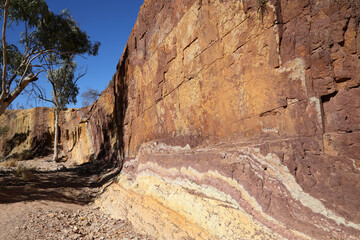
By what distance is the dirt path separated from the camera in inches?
198

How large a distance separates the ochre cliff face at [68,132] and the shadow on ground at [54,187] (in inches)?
77.7

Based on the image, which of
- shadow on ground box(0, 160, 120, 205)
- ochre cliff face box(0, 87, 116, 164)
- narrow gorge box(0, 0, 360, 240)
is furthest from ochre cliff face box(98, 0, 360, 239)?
ochre cliff face box(0, 87, 116, 164)

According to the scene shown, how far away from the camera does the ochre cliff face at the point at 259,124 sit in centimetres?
221

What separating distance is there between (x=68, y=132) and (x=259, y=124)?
17924 mm

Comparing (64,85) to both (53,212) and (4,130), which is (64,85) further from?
(53,212)

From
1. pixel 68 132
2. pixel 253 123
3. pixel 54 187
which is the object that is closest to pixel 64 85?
pixel 68 132

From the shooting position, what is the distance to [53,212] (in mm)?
6297

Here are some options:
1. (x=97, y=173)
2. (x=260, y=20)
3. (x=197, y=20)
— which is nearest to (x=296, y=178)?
(x=260, y=20)

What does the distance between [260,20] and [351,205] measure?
2079 millimetres

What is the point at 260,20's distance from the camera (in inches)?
118

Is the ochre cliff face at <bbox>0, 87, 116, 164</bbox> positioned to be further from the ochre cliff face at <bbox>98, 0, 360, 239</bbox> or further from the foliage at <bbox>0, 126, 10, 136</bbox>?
the ochre cliff face at <bbox>98, 0, 360, 239</bbox>

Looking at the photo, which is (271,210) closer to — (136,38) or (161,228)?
(161,228)

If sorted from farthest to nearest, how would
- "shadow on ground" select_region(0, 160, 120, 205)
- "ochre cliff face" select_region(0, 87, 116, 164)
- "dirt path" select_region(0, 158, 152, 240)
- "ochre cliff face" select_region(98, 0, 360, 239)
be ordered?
"ochre cliff face" select_region(0, 87, 116, 164)
"shadow on ground" select_region(0, 160, 120, 205)
"dirt path" select_region(0, 158, 152, 240)
"ochre cliff face" select_region(98, 0, 360, 239)

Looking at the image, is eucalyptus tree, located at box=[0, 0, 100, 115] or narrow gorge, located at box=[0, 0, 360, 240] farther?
eucalyptus tree, located at box=[0, 0, 100, 115]
